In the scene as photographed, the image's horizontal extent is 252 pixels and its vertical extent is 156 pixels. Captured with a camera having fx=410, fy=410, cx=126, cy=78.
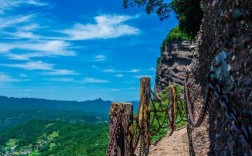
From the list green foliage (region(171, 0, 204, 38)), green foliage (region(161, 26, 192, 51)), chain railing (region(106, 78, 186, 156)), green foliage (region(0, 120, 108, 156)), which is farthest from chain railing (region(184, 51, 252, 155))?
green foliage (region(161, 26, 192, 51))

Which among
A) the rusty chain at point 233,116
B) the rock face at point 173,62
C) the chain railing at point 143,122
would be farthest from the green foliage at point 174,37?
the rusty chain at point 233,116

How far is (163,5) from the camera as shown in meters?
24.4

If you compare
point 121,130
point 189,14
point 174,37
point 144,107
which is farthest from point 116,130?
point 174,37

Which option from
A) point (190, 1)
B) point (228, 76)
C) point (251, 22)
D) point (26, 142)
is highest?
point (190, 1)

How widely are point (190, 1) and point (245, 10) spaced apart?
54.1 ft

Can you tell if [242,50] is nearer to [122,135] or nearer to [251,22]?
[251,22]

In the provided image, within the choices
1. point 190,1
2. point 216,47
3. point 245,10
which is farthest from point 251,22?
point 190,1

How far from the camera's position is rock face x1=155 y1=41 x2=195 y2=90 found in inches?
1625

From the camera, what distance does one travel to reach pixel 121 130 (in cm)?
761

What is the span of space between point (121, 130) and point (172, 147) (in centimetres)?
678

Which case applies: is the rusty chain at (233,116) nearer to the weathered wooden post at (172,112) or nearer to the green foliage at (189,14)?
the weathered wooden post at (172,112)

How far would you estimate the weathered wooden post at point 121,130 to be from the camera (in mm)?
7609

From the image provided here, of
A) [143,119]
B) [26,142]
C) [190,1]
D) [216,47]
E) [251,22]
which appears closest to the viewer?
[251,22]

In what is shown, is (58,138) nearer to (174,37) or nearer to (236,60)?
(174,37)
